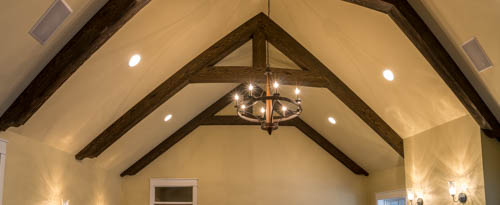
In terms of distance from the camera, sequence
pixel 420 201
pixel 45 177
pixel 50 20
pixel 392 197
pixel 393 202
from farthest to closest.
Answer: pixel 393 202 → pixel 392 197 → pixel 420 201 → pixel 45 177 → pixel 50 20

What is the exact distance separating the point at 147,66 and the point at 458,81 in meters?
3.66

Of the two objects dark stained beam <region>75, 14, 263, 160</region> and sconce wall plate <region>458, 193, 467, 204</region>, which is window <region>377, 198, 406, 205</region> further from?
dark stained beam <region>75, 14, 263, 160</region>

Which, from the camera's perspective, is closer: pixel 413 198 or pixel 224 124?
pixel 413 198

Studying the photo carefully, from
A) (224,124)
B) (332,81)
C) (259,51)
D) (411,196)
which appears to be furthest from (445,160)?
(224,124)

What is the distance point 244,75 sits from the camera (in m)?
7.23

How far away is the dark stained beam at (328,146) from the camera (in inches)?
394

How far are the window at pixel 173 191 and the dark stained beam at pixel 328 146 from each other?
2.41 m

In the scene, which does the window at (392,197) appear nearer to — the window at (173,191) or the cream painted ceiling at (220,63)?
the cream painted ceiling at (220,63)

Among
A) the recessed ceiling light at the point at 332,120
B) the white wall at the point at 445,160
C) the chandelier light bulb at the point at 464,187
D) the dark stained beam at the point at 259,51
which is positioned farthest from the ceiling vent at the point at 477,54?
the recessed ceiling light at the point at 332,120

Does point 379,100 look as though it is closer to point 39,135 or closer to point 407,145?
point 407,145

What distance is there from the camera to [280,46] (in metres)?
7.36

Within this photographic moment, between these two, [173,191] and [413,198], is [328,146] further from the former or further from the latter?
[173,191]

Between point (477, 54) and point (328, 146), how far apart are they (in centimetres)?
536

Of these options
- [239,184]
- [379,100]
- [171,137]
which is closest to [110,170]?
[171,137]
